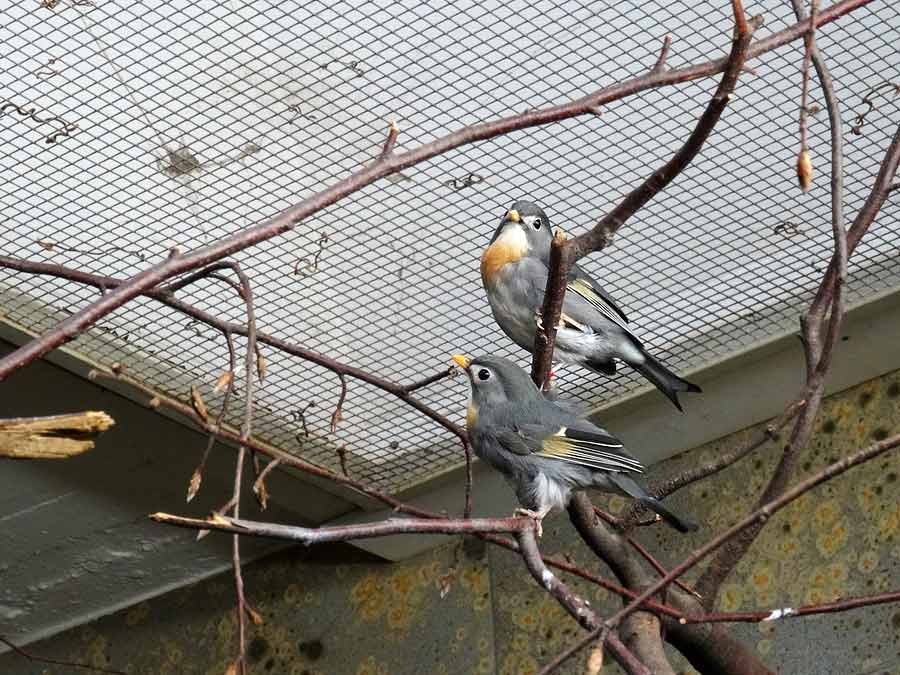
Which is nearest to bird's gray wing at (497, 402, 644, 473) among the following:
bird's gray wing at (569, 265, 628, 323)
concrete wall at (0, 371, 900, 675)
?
bird's gray wing at (569, 265, 628, 323)

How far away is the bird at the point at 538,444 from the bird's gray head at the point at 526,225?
35 centimetres

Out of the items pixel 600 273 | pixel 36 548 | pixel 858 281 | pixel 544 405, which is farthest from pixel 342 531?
pixel 36 548

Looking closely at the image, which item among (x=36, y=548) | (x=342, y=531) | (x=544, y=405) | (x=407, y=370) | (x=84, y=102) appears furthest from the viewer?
(x=36, y=548)

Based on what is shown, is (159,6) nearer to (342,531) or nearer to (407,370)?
(407,370)

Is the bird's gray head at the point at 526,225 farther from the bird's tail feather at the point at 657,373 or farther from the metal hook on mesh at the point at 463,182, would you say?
the bird's tail feather at the point at 657,373

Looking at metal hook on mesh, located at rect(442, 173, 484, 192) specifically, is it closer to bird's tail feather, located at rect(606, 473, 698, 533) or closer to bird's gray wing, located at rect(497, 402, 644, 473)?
bird's gray wing, located at rect(497, 402, 644, 473)

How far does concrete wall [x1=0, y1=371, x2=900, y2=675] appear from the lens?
312 cm

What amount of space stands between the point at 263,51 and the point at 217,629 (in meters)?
1.93

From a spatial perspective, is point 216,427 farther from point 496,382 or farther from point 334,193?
point 496,382

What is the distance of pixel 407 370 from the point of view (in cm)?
326

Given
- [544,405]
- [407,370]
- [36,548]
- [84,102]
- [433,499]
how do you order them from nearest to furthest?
[544,405], [84,102], [407,370], [433,499], [36,548]

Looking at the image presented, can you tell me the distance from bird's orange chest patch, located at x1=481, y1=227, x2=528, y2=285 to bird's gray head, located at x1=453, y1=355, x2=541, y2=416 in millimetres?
322

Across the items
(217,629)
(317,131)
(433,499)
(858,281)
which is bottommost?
(217,629)

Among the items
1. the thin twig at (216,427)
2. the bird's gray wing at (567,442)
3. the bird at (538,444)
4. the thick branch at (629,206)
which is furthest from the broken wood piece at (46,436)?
the bird's gray wing at (567,442)
